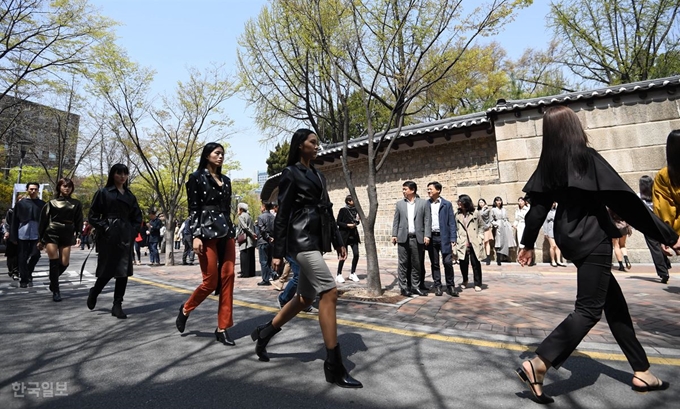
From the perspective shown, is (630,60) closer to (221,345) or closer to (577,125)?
(577,125)

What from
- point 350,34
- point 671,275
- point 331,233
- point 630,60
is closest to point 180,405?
point 331,233

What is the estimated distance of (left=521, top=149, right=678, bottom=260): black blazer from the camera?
234 centimetres

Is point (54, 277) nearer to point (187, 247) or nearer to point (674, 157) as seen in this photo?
point (674, 157)

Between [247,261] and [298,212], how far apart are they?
20.3 feet

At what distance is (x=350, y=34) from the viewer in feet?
21.0

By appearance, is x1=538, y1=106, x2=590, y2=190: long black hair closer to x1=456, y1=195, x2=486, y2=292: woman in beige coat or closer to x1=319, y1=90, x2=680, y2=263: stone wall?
x1=456, y1=195, x2=486, y2=292: woman in beige coat

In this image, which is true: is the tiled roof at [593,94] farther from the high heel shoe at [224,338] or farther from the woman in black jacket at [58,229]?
the woman in black jacket at [58,229]

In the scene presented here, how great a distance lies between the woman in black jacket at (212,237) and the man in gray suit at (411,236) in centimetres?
313

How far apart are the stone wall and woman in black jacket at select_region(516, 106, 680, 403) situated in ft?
27.9

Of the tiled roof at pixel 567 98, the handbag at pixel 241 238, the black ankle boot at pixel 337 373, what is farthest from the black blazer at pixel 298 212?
the tiled roof at pixel 567 98

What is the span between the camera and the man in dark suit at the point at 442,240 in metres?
5.96

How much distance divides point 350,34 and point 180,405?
590cm

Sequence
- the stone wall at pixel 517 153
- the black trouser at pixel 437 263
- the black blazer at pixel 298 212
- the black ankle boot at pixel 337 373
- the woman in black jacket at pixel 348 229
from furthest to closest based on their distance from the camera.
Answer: the stone wall at pixel 517 153 → the woman in black jacket at pixel 348 229 → the black trouser at pixel 437 263 → the black blazer at pixel 298 212 → the black ankle boot at pixel 337 373

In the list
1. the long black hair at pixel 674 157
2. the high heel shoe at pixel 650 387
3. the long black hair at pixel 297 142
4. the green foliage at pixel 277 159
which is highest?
the green foliage at pixel 277 159
